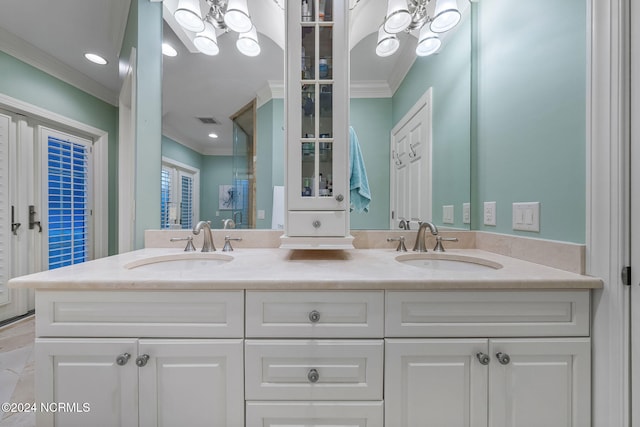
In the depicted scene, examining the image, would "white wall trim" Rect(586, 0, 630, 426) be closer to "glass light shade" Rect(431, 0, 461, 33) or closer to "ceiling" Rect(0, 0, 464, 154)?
"glass light shade" Rect(431, 0, 461, 33)

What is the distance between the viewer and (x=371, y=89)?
1.36 metres

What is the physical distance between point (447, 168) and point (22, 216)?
3.44 m

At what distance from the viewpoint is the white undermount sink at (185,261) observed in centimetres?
115

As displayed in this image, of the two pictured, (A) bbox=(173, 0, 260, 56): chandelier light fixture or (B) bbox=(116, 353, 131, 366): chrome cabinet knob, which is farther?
(A) bbox=(173, 0, 260, 56): chandelier light fixture

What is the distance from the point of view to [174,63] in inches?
54.9

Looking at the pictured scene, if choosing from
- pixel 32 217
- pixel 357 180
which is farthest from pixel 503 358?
pixel 32 217

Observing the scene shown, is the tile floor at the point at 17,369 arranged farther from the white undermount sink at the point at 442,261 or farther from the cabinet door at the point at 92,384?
the white undermount sink at the point at 442,261

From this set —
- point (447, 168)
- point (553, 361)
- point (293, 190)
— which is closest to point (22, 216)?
point (293, 190)

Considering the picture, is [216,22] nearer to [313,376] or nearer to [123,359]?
[123,359]

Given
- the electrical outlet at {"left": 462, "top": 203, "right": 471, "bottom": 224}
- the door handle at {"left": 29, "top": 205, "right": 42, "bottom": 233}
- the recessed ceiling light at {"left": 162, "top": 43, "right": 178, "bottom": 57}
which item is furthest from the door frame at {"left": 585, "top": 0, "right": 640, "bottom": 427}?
the door handle at {"left": 29, "top": 205, "right": 42, "bottom": 233}

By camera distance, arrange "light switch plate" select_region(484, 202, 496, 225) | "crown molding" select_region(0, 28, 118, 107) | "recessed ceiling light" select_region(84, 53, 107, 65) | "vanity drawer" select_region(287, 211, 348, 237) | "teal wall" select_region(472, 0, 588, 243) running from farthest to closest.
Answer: "recessed ceiling light" select_region(84, 53, 107, 65), "crown molding" select_region(0, 28, 118, 107), "light switch plate" select_region(484, 202, 496, 225), "vanity drawer" select_region(287, 211, 348, 237), "teal wall" select_region(472, 0, 588, 243)

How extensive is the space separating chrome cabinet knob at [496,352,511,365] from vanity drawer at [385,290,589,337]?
0.05m

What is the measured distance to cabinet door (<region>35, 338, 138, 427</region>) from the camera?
2.56 feet

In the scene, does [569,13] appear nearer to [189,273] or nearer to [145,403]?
[189,273]
